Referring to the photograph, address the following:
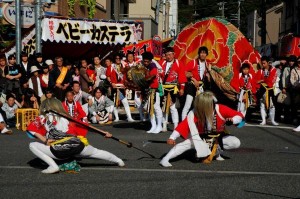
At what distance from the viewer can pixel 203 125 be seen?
891cm

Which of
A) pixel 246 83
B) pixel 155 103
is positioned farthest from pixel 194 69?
pixel 246 83

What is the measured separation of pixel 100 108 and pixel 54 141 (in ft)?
25.5

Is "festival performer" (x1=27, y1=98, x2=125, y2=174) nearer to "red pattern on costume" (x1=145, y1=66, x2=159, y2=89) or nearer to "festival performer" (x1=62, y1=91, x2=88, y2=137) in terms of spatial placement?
"festival performer" (x1=62, y1=91, x2=88, y2=137)

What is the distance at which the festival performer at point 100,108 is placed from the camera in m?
15.8

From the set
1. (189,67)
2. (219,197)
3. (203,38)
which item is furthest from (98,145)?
(203,38)

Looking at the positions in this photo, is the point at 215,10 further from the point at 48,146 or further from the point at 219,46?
the point at 48,146

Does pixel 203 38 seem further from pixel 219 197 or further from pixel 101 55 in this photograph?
pixel 219 197

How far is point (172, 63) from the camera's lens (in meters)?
13.2

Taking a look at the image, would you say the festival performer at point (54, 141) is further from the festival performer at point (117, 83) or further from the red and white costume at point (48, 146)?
the festival performer at point (117, 83)

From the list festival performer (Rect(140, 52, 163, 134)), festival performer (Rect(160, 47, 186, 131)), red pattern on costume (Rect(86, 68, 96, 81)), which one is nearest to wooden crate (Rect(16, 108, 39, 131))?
festival performer (Rect(140, 52, 163, 134))

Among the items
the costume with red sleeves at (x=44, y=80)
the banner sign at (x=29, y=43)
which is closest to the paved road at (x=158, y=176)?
the costume with red sleeves at (x=44, y=80)

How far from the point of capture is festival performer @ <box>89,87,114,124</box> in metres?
15.8

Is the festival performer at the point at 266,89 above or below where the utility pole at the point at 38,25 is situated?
below

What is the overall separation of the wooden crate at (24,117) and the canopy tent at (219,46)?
4569mm
